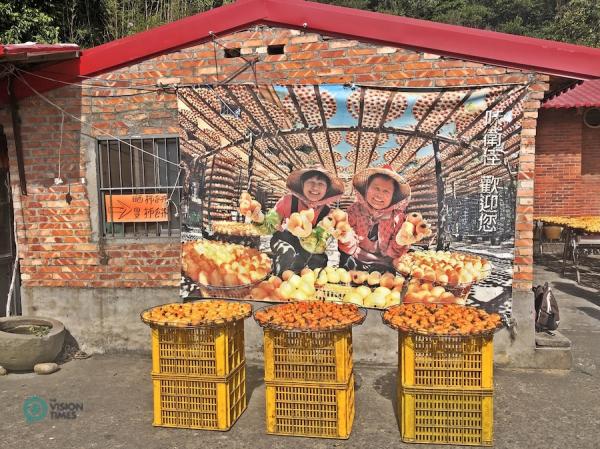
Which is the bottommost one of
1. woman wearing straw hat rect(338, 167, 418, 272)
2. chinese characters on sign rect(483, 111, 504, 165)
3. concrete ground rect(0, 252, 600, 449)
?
concrete ground rect(0, 252, 600, 449)

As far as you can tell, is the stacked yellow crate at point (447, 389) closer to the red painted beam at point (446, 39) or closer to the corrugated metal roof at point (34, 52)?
the red painted beam at point (446, 39)

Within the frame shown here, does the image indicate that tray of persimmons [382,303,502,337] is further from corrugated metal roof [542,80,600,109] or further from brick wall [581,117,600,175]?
brick wall [581,117,600,175]

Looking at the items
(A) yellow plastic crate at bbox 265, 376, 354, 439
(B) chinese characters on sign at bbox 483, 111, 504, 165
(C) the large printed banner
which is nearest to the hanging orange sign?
(C) the large printed banner

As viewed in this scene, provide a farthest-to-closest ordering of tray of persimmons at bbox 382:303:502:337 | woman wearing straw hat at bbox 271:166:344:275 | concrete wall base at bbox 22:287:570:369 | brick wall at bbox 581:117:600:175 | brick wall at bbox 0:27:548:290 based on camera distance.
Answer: brick wall at bbox 581:117:600:175
concrete wall base at bbox 22:287:570:369
woman wearing straw hat at bbox 271:166:344:275
brick wall at bbox 0:27:548:290
tray of persimmons at bbox 382:303:502:337

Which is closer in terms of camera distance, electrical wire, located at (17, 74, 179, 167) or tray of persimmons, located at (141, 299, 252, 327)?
tray of persimmons, located at (141, 299, 252, 327)

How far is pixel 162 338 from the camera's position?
455 cm

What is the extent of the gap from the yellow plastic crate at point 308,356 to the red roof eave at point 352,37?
323 centimetres

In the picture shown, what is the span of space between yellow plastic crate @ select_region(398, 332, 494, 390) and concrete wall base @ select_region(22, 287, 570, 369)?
1676mm

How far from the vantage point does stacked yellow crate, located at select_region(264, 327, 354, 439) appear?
14.2ft

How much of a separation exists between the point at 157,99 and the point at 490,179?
3914 millimetres

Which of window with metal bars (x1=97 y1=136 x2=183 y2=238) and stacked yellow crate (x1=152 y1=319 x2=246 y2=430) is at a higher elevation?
window with metal bars (x1=97 y1=136 x2=183 y2=238)

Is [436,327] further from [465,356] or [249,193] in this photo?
[249,193]

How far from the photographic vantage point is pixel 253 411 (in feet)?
16.3

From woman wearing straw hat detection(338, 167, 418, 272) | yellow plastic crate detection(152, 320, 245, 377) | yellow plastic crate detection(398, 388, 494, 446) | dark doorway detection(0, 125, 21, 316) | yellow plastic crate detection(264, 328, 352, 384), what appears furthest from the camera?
dark doorway detection(0, 125, 21, 316)
